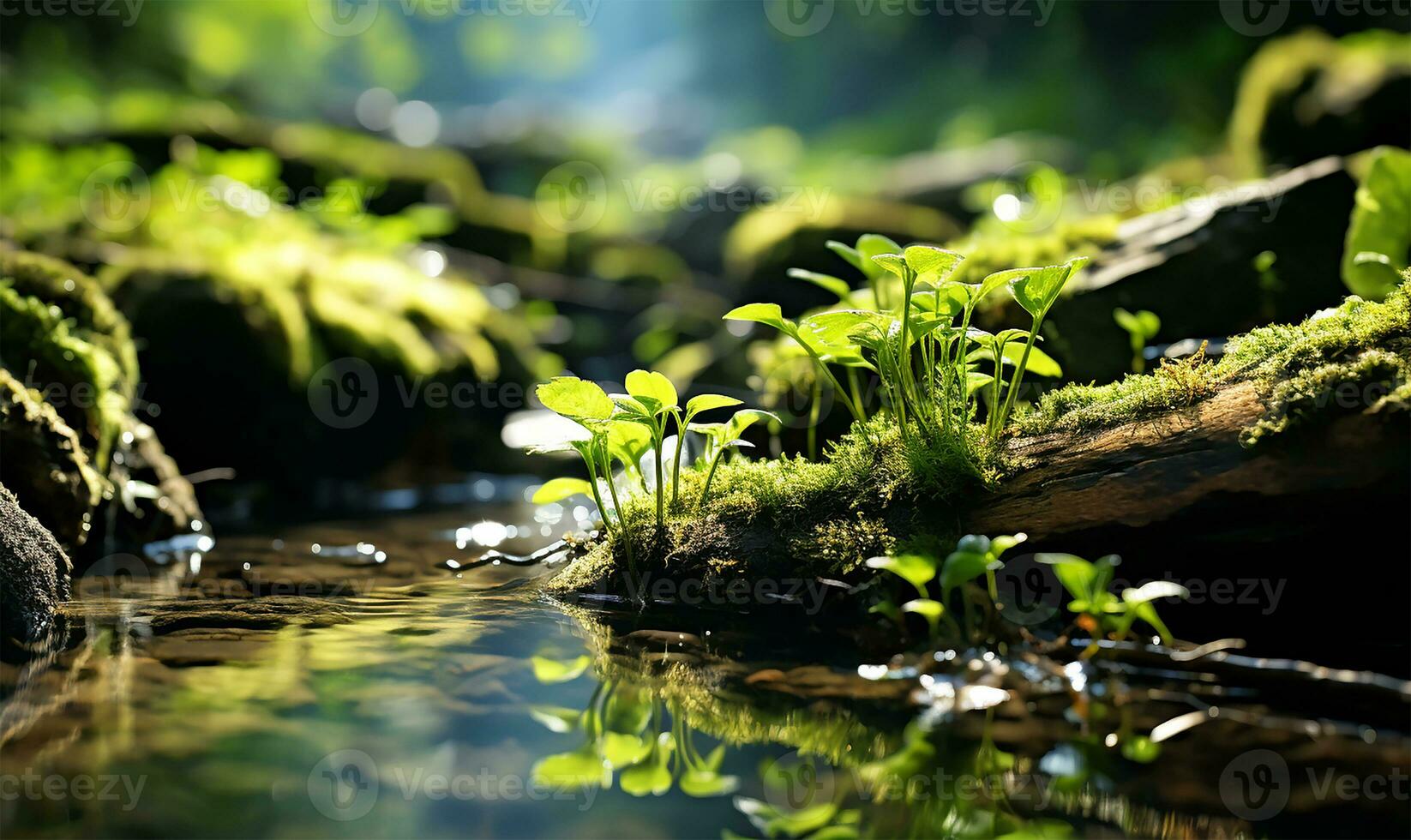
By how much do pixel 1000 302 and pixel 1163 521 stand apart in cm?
180

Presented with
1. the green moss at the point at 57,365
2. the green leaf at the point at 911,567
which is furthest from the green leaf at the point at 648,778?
the green moss at the point at 57,365

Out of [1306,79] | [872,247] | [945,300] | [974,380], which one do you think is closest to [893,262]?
[945,300]

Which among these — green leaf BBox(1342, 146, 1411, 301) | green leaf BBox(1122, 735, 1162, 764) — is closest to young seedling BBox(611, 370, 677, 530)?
green leaf BBox(1122, 735, 1162, 764)

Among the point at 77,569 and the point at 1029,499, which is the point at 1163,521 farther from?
the point at 77,569

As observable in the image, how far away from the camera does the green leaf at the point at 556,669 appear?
2.42 m

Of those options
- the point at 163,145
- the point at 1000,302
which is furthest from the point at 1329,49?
the point at 163,145

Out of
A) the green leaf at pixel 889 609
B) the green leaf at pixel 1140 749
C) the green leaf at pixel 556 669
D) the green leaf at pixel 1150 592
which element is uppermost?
the green leaf at pixel 1150 592

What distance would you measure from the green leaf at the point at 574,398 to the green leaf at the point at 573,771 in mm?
1075

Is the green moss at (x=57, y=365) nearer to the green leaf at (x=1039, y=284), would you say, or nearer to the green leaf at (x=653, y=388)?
the green leaf at (x=653, y=388)

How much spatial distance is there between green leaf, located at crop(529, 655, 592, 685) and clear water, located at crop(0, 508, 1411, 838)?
0.01 m

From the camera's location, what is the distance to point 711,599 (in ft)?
10.2

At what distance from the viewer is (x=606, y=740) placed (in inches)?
A: 80.0

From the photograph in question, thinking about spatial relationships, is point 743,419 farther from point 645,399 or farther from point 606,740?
point 606,740

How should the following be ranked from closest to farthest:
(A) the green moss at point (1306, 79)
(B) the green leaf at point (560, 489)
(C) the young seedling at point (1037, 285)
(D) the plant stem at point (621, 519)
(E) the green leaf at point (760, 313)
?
(C) the young seedling at point (1037, 285), (E) the green leaf at point (760, 313), (D) the plant stem at point (621, 519), (B) the green leaf at point (560, 489), (A) the green moss at point (1306, 79)
